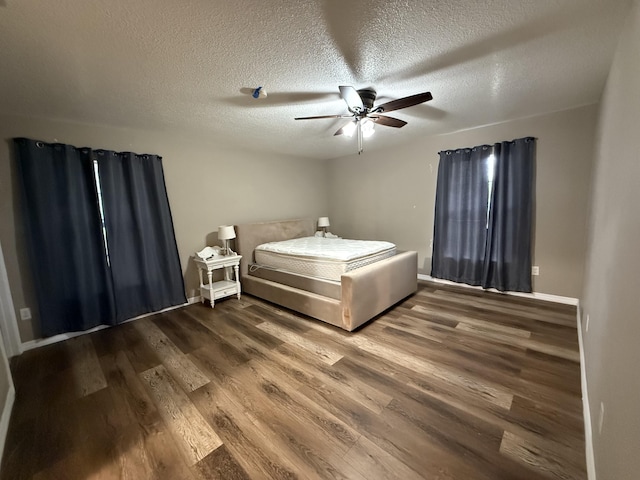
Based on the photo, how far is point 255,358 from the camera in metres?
2.27

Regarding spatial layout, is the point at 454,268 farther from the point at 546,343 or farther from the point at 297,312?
the point at 297,312

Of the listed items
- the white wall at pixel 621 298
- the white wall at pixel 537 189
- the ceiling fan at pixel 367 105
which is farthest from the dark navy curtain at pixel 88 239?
the white wall at pixel 621 298

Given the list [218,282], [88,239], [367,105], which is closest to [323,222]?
[218,282]

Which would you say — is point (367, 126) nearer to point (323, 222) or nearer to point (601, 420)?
point (601, 420)

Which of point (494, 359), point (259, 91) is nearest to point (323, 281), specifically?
point (494, 359)

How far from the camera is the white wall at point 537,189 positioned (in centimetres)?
296

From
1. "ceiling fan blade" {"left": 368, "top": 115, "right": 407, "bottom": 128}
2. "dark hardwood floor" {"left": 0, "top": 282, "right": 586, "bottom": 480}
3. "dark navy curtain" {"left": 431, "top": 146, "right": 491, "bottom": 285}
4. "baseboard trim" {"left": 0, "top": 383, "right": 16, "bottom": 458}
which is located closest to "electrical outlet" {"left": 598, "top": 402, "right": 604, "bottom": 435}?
"dark hardwood floor" {"left": 0, "top": 282, "right": 586, "bottom": 480}

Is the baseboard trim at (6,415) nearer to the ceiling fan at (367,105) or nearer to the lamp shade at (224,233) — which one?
the lamp shade at (224,233)

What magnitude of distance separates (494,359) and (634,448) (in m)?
1.56

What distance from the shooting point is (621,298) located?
3.51 feet

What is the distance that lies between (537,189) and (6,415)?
5.40 meters

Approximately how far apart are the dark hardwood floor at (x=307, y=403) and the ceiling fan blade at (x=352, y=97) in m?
2.21

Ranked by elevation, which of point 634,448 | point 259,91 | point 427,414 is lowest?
point 427,414

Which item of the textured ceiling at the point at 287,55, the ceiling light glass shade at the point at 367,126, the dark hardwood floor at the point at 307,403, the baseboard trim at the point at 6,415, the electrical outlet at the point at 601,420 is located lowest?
the dark hardwood floor at the point at 307,403
